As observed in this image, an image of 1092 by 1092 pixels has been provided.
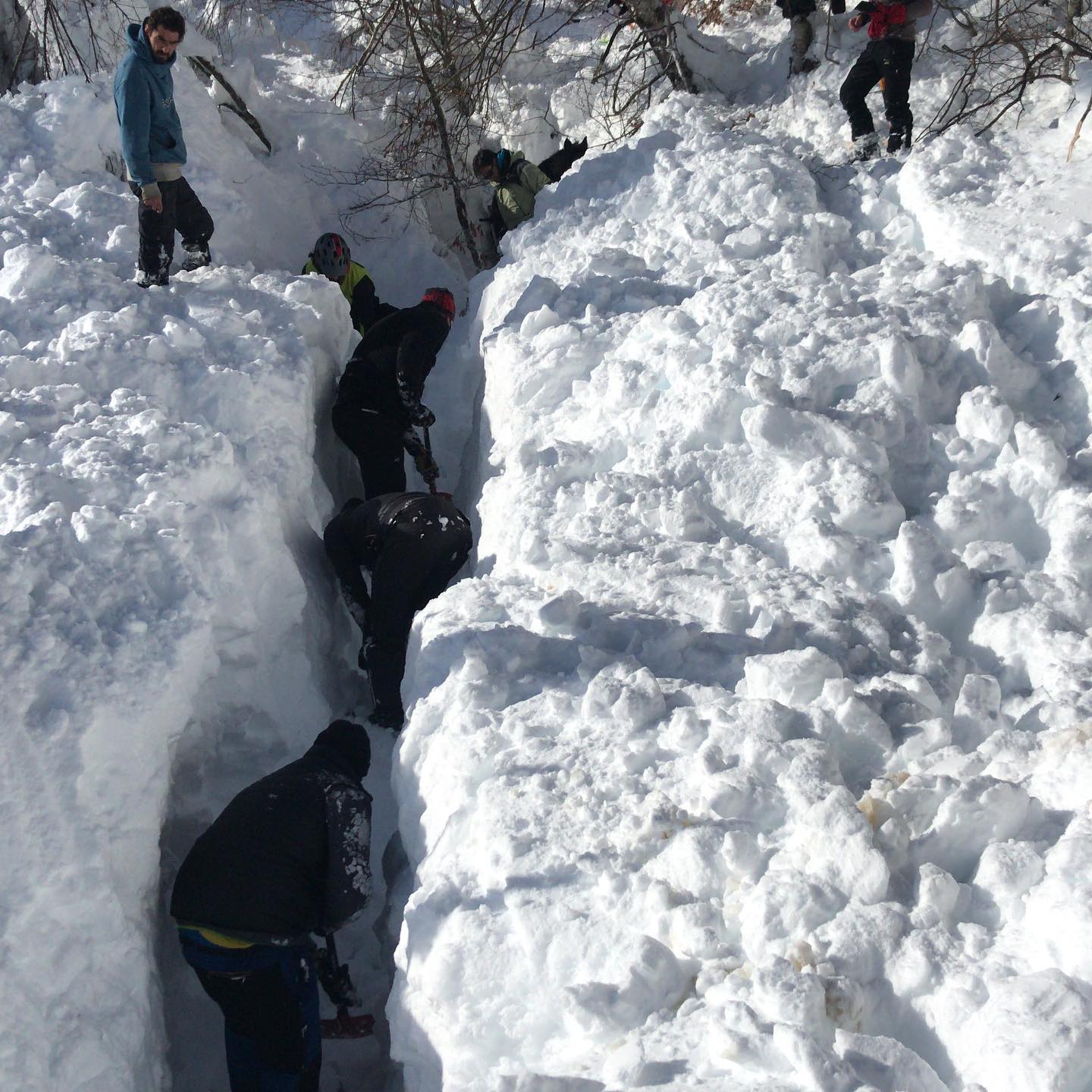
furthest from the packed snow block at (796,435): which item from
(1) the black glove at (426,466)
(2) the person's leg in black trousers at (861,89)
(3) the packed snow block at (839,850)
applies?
(2) the person's leg in black trousers at (861,89)

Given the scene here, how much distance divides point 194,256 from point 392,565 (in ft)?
8.11

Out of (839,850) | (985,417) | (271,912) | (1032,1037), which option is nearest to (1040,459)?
(985,417)

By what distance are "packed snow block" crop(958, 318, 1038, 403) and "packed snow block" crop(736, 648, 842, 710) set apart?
1.75m

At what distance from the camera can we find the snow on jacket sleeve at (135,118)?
4.66 meters

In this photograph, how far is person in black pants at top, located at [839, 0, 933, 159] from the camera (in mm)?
5766

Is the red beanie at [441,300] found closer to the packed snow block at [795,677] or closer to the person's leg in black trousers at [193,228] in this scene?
the person's leg in black trousers at [193,228]

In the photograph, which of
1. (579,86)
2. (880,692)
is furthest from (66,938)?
(579,86)

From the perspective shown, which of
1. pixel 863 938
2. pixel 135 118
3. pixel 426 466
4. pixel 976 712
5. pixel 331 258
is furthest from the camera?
pixel 331 258

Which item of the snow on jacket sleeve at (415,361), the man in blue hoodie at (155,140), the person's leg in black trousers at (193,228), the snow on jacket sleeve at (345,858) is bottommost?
the snow on jacket sleeve at (345,858)

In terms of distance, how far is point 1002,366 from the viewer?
418 cm

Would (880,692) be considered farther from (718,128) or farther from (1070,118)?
(718,128)

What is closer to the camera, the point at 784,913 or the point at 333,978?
the point at 784,913

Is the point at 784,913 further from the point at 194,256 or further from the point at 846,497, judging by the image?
the point at 194,256

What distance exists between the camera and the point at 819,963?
7.62 ft
